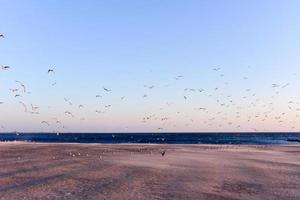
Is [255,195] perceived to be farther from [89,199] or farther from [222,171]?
[222,171]

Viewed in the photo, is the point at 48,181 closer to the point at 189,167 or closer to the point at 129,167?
the point at 129,167

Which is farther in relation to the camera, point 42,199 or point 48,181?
point 48,181

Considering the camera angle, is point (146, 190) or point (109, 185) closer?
point (146, 190)

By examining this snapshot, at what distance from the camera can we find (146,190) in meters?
20.7

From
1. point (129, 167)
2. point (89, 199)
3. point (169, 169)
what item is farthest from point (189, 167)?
point (89, 199)

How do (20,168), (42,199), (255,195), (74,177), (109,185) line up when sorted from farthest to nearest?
(20,168) → (74,177) → (109,185) → (255,195) → (42,199)

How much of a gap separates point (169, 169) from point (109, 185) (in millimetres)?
8320

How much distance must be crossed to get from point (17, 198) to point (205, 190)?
835 centimetres

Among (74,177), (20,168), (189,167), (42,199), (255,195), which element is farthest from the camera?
(189,167)

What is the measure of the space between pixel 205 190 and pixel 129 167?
10364 mm

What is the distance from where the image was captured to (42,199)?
59.6ft

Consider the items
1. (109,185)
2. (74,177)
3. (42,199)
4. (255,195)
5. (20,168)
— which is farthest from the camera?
(20,168)

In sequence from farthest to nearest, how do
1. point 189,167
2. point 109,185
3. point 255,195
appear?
point 189,167, point 109,185, point 255,195

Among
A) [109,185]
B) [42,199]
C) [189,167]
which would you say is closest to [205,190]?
[109,185]
